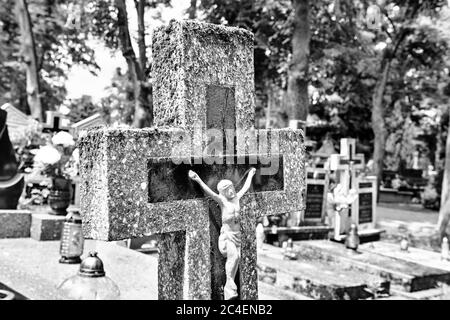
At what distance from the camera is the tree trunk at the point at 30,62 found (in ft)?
47.9

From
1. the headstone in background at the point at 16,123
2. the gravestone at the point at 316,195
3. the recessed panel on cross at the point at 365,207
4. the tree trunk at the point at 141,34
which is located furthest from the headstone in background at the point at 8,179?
the recessed panel on cross at the point at 365,207

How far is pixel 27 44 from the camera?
14836 millimetres

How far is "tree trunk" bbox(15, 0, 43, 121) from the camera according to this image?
14594 mm

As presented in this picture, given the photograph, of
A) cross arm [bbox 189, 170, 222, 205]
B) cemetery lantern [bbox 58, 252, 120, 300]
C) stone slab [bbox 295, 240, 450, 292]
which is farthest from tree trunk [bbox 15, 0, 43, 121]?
cross arm [bbox 189, 170, 222, 205]

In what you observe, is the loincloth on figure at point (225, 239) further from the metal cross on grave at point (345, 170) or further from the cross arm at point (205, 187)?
the metal cross on grave at point (345, 170)

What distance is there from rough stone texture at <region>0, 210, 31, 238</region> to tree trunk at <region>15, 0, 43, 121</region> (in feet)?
20.4

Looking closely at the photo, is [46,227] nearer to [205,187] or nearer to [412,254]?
[205,187]

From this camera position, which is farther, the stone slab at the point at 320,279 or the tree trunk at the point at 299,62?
the tree trunk at the point at 299,62

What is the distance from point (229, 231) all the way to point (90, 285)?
2584 mm

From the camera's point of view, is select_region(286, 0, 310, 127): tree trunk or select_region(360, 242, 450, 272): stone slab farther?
select_region(286, 0, 310, 127): tree trunk

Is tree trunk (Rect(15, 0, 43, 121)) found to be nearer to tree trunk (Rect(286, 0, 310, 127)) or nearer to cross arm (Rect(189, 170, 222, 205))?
tree trunk (Rect(286, 0, 310, 127))

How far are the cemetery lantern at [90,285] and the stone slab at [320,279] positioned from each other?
314cm
